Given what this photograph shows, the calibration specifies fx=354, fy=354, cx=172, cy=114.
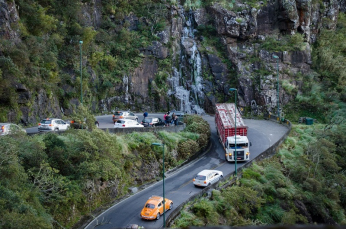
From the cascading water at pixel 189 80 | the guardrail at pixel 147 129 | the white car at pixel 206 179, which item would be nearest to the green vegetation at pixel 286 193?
the white car at pixel 206 179

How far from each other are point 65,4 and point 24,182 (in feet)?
112

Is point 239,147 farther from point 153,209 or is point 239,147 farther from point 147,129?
point 153,209

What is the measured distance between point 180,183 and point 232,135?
8578 millimetres

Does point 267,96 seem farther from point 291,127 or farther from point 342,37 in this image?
point 342,37

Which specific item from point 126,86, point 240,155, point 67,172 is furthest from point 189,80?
point 67,172

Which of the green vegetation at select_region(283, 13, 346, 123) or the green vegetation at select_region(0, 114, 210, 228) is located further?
the green vegetation at select_region(283, 13, 346, 123)

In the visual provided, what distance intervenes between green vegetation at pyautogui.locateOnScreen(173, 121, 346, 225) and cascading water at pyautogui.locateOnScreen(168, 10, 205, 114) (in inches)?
880

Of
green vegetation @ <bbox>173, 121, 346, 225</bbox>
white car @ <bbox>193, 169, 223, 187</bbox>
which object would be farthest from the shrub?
white car @ <bbox>193, 169, 223, 187</bbox>

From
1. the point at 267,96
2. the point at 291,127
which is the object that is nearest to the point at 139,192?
the point at 291,127

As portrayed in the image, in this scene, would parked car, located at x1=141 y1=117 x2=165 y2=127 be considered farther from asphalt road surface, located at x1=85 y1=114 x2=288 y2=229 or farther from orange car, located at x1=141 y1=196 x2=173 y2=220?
orange car, located at x1=141 y1=196 x2=173 y2=220

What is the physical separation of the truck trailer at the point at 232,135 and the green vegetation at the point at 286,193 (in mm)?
1942

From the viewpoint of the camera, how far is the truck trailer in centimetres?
3403

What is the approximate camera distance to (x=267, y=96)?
186ft

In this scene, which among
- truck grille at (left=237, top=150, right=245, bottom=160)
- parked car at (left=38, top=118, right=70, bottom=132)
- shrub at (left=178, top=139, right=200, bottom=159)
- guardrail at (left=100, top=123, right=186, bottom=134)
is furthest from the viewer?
shrub at (left=178, top=139, right=200, bottom=159)
